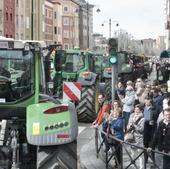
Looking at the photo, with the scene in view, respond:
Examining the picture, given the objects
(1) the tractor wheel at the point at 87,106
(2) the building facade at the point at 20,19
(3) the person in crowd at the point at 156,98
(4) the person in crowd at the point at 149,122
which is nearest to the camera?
(4) the person in crowd at the point at 149,122

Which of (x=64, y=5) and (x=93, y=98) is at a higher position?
(x=64, y=5)

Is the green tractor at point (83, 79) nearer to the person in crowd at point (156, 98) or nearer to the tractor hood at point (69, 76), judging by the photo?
the tractor hood at point (69, 76)

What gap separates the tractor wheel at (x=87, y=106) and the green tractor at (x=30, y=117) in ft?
35.4

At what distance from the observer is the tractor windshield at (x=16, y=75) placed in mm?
8914

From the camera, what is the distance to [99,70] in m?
30.6

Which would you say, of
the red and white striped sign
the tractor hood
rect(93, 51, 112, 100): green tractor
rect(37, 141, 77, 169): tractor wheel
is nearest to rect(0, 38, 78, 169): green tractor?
rect(37, 141, 77, 169): tractor wheel

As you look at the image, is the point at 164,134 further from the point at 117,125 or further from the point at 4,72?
the point at 4,72

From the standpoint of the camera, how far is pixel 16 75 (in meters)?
9.05

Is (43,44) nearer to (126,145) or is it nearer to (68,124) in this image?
(68,124)

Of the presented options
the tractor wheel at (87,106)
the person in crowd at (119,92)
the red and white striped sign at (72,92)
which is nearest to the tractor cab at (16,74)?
the red and white striped sign at (72,92)

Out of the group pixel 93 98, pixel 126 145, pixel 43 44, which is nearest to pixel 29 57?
pixel 43 44

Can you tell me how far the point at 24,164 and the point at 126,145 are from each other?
2.28 metres

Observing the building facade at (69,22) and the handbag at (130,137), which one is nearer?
the handbag at (130,137)

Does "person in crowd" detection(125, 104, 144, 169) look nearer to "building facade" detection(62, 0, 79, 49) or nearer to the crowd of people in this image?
the crowd of people
